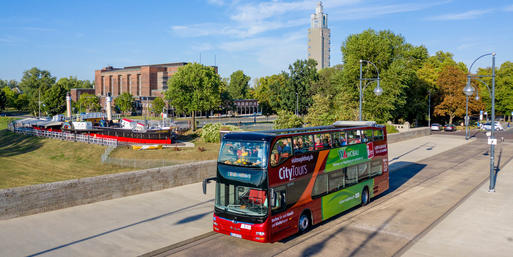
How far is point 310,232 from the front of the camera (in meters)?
12.8

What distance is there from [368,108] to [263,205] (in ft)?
155

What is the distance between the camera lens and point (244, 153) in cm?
1122

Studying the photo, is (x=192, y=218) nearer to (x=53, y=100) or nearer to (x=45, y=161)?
(x=45, y=161)

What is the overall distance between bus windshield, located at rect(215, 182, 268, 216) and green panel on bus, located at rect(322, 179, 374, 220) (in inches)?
135

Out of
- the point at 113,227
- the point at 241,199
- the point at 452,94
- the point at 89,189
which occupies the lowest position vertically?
the point at 113,227

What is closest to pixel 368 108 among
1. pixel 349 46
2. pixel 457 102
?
pixel 349 46

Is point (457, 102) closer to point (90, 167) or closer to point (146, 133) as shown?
point (146, 133)

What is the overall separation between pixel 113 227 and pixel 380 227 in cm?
935

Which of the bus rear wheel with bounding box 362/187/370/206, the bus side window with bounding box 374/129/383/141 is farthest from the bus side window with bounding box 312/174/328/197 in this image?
the bus side window with bounding box 374/129/383/141

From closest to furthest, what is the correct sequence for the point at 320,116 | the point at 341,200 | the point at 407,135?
the point at 341,200, the point at 407,135, the point at 320,116

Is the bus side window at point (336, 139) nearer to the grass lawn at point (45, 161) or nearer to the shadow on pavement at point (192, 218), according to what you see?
the shadow on pavement at point (192, 218)

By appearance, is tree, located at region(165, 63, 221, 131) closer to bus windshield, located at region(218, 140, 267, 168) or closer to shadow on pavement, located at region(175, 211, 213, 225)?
shadow on pavement, located at region(175, 211, 213, 225)

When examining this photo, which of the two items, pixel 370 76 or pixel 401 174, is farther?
pixel 370 76

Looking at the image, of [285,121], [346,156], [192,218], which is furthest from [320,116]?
[192,218]
